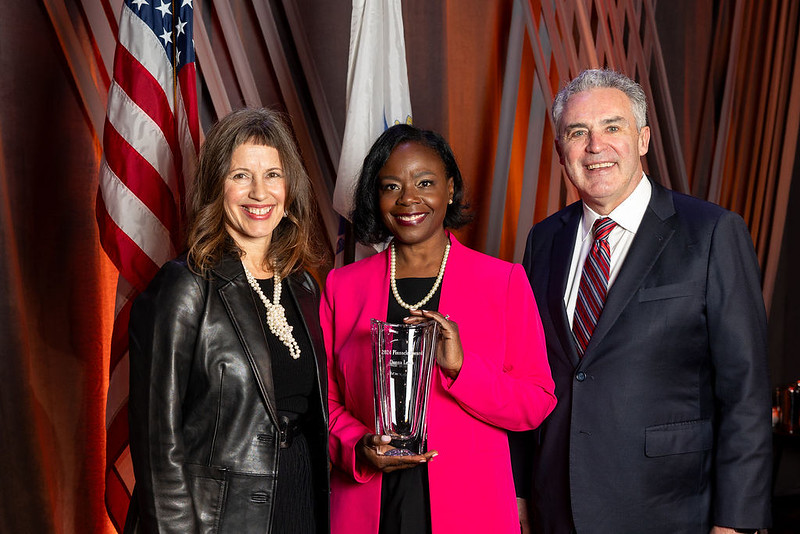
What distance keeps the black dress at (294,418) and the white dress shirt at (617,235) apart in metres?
0.77

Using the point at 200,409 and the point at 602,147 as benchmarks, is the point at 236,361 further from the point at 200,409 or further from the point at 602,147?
the point at 602,147

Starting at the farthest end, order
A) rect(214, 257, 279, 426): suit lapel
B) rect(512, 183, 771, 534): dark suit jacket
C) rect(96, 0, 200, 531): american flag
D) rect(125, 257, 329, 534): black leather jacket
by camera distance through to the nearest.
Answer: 1. rect(96, 0, 200, 531): american flag
2. rect(512, 183, 771, 534): dark suit jacket
3. rect(214, 257, 279, 426): suit lapel
4. rect(125, 257, 329, 534): black leather jacket

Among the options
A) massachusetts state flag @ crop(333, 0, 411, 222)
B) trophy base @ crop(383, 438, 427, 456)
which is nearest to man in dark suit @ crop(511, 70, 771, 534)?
trophy base @ crop(383, 438, 427, 456)

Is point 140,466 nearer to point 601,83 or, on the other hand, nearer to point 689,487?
point 689,487

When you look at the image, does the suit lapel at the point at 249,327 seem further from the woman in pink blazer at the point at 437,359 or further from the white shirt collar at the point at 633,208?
the white shirt collar at the point at 633,208

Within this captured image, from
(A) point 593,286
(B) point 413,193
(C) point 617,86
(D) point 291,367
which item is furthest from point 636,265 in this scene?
(D) point 291,367

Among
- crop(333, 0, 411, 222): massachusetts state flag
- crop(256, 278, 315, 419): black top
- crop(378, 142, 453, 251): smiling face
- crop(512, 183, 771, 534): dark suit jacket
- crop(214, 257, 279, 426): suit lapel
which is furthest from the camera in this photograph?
crop(333, 0, 411, 222): massachusetts state flag

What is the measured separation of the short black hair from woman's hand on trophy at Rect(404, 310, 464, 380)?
1.46 feet

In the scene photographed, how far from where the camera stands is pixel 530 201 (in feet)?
12.3

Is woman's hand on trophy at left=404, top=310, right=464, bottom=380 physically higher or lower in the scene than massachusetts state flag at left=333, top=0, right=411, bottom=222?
lower

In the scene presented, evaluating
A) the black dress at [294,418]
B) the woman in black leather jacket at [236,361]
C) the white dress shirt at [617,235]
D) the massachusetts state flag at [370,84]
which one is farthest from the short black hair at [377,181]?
the massachusetts state flag at [370,84]

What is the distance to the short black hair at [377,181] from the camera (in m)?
2.15

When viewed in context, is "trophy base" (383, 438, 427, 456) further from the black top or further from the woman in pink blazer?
the black top

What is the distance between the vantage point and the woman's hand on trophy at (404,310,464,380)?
183 centimetres
